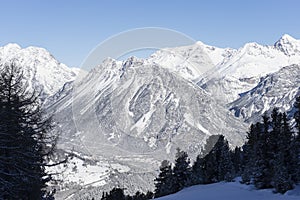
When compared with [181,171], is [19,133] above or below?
below

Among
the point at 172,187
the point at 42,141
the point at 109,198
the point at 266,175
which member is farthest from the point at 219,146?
the point at 42,141

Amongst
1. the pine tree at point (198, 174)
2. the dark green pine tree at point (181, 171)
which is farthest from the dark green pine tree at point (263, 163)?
the dark green pine tree at point (181, 171)

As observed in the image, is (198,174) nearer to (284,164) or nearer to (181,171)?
(181,171)

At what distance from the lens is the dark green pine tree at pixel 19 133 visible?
59.0 feet

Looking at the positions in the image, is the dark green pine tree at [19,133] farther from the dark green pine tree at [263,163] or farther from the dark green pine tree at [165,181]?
the dark green pine tree at [165,181]

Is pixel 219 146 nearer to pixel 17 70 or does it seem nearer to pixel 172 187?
pixel 172 187

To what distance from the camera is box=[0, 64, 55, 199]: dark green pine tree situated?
17984 millimetres

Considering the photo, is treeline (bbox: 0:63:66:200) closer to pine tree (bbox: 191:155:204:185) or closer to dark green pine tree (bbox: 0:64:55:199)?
dark green pine tree (bbox: 0:64:55:199)

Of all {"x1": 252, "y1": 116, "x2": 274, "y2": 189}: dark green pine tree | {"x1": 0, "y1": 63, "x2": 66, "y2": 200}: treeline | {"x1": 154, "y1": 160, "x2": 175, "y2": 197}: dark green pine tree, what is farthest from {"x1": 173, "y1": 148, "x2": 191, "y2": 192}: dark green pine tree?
{"x1": 0, "y1": 63, "x2": 66, "y2": 200}: treeline

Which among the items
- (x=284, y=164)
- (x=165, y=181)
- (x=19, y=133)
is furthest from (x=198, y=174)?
(x=19, y=133)

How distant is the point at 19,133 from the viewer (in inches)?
739

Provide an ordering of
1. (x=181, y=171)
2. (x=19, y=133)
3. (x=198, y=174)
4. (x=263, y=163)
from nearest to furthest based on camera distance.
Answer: (x=19, y=133), (x=263, y=163), (x=198, y=174), (x=181, y=171)

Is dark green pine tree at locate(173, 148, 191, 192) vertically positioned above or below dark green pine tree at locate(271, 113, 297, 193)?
above

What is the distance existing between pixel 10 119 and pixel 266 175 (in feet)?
67.0
